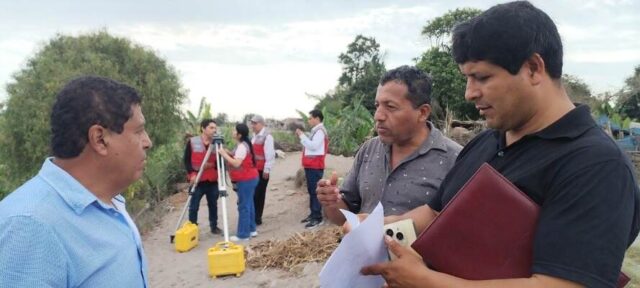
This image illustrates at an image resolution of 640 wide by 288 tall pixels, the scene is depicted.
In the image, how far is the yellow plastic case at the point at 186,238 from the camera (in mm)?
7395

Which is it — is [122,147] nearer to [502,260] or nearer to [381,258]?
[381,258]

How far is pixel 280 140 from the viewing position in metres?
18.4

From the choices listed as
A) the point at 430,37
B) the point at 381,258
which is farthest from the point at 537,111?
the point at 430,37

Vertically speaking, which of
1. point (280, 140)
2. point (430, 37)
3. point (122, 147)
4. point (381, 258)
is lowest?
point (280, 140)

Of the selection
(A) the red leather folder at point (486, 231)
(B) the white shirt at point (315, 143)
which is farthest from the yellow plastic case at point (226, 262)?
(A) the red leather folder at point (486, 231)

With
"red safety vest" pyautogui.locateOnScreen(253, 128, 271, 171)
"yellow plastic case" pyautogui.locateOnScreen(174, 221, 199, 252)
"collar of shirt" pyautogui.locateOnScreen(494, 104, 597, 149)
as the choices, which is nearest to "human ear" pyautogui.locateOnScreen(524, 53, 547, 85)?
"collar of shirt" pyautogui.locateOnScreen(494, 104, 597, 149)

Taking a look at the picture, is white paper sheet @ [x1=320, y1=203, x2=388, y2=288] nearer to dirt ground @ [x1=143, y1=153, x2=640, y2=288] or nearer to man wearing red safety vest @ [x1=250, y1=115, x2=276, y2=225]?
dirt ground @ [x1=143, y1=153, x2=640, y2=288]

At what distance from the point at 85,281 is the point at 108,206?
0.29 metres

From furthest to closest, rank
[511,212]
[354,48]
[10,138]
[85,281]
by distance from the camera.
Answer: [354,48] → [10,138] → [85,281] → [511,212]

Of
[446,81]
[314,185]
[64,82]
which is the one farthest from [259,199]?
[446,81]

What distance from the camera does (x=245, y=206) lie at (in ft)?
24.8

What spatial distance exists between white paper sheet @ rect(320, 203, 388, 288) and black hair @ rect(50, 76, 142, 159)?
0.87m

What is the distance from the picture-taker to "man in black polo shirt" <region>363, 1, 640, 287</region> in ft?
3.77

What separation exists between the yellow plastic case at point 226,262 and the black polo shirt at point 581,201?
507 centimetres
